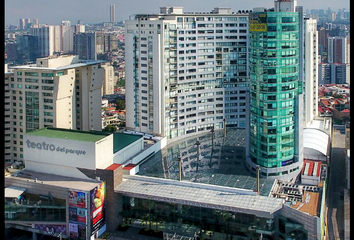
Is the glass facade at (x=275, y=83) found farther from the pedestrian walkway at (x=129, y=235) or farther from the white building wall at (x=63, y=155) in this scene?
the white building wall at (x=63, y=155)

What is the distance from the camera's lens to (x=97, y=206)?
6691 mm

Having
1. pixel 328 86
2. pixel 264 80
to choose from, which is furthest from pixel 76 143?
pixel 328 86

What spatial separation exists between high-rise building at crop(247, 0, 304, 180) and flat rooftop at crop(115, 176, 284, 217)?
3.91 ft

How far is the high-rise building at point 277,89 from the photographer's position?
24.4 feet

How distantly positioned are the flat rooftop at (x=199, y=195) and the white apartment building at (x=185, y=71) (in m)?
2.76

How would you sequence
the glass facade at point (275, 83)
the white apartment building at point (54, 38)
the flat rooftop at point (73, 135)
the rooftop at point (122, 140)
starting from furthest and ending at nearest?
1. the white apartment building at point (54, 38)
2. the rooftop at point (122, 140)
3. the glass facade at point (275, 83)
4. the flat rooftop at point (73, 135)

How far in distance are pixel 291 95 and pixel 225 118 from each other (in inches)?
130

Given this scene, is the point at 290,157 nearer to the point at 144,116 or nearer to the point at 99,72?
the point at 144,116

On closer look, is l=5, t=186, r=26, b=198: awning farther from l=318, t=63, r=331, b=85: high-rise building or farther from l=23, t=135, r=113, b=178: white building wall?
l=318, t=63, r=331, b=85: high-rise building

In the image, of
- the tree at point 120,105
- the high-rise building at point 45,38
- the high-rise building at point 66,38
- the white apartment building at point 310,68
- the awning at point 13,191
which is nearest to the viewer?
the awning at point 13,191

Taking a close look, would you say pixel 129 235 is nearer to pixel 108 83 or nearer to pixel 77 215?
pixel 77 215

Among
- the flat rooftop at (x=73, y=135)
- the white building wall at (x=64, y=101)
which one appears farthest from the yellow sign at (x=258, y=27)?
the white building wall at (x=64, y=101)

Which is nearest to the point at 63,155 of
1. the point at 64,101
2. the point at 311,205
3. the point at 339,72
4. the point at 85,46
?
the point at 64,101

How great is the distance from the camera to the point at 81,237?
6.54 m
